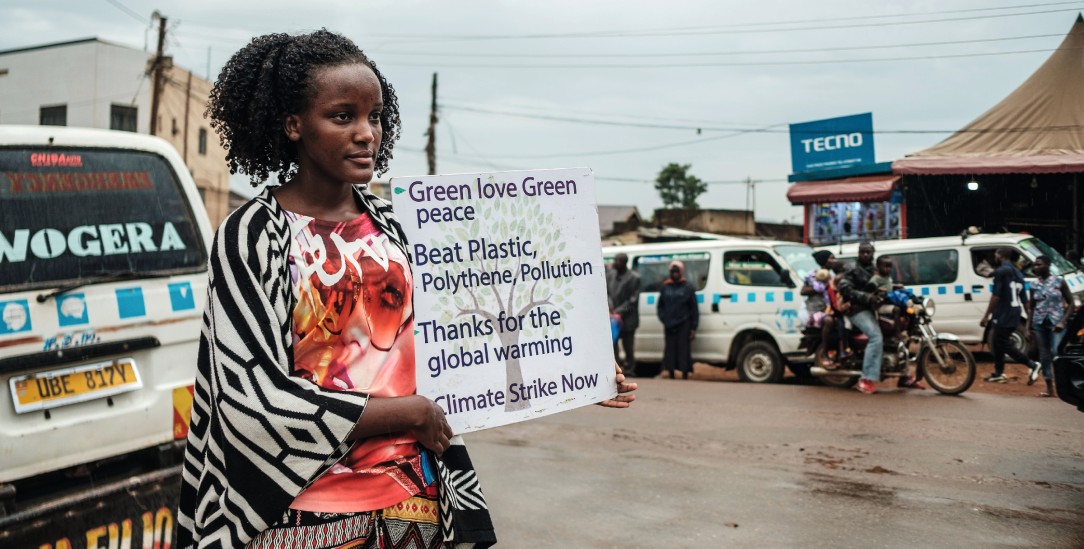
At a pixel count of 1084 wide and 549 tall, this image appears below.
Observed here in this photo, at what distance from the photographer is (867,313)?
10.6 m

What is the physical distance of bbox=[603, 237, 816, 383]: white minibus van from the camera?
39.3ft

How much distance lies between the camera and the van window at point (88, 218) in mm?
3824

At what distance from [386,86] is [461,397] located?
70 cm

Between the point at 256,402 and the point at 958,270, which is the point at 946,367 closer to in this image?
the point at 958,270

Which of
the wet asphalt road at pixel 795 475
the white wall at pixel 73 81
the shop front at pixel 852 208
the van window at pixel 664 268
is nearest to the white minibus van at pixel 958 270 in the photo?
the van window at pixel 664 268

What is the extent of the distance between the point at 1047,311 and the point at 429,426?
34.9ft

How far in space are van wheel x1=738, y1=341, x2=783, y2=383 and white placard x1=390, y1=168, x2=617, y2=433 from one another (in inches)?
405

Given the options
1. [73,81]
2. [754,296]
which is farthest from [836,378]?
[73,81]

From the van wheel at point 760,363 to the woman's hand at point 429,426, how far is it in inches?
422

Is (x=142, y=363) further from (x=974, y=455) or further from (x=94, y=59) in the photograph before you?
(x=94, y=59)

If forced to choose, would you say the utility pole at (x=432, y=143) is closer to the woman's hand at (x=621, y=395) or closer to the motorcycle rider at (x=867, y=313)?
the motorcycle rider at (x=867, y=313)

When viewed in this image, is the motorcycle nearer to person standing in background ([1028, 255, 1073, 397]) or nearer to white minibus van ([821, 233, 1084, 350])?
person standing in background ([1028, 255, 1073, 397])

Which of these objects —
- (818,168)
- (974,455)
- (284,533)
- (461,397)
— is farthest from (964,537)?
(818,168)

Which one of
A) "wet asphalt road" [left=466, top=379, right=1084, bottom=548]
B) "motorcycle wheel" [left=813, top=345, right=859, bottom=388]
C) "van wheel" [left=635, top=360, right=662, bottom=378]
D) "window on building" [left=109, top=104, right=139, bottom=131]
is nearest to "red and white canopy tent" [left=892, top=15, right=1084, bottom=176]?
"van wheel" [left=635, top=360, right=662, bottom=378]
